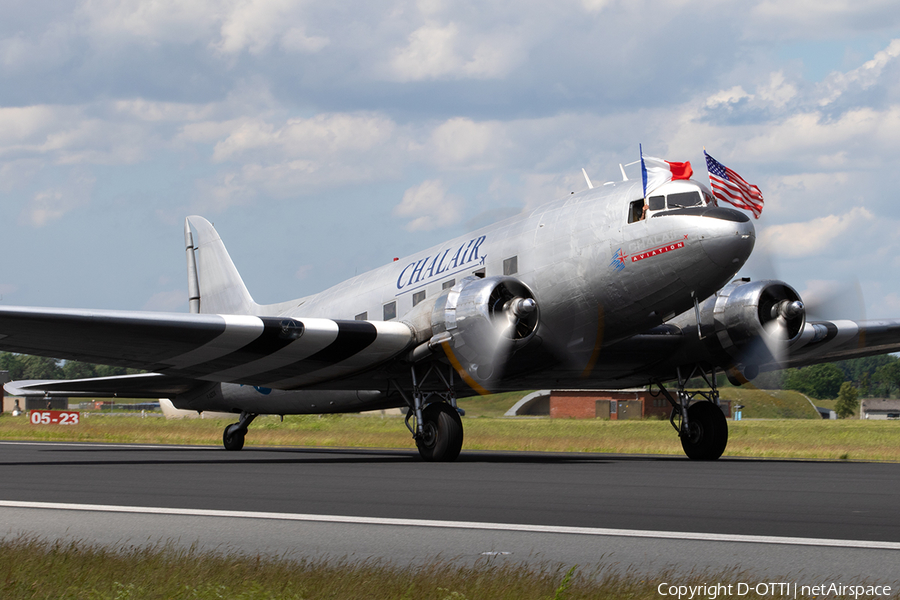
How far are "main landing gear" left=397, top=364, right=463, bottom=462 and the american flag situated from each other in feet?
20.6

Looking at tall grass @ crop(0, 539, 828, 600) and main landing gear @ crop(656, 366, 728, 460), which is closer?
tall grass @ crop(0, 539, 828, 600)

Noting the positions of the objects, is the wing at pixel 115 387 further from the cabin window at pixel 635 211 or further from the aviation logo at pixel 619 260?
the cabin window at pixel 635 211

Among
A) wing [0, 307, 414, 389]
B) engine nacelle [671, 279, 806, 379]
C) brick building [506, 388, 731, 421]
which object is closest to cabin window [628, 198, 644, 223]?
engine nacelle [671, 279, 806, 379]

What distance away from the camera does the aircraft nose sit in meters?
16.5

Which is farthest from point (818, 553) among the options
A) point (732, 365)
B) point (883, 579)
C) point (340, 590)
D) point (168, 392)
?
point (168, 392)

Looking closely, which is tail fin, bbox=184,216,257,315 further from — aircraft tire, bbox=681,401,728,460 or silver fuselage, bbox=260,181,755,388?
aircraft tire, bbox=681,401,728,460

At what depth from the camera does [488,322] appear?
56.4ft

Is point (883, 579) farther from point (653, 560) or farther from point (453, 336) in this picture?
point (453, 336)

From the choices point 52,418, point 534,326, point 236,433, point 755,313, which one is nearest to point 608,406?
point 52,418

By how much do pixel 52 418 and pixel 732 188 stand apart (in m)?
40.2

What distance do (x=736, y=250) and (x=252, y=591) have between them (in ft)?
41.4

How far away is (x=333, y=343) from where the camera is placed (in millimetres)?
18891

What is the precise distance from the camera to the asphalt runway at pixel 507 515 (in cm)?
712

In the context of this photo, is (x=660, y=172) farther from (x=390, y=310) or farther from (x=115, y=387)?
(x=115, y=387)
